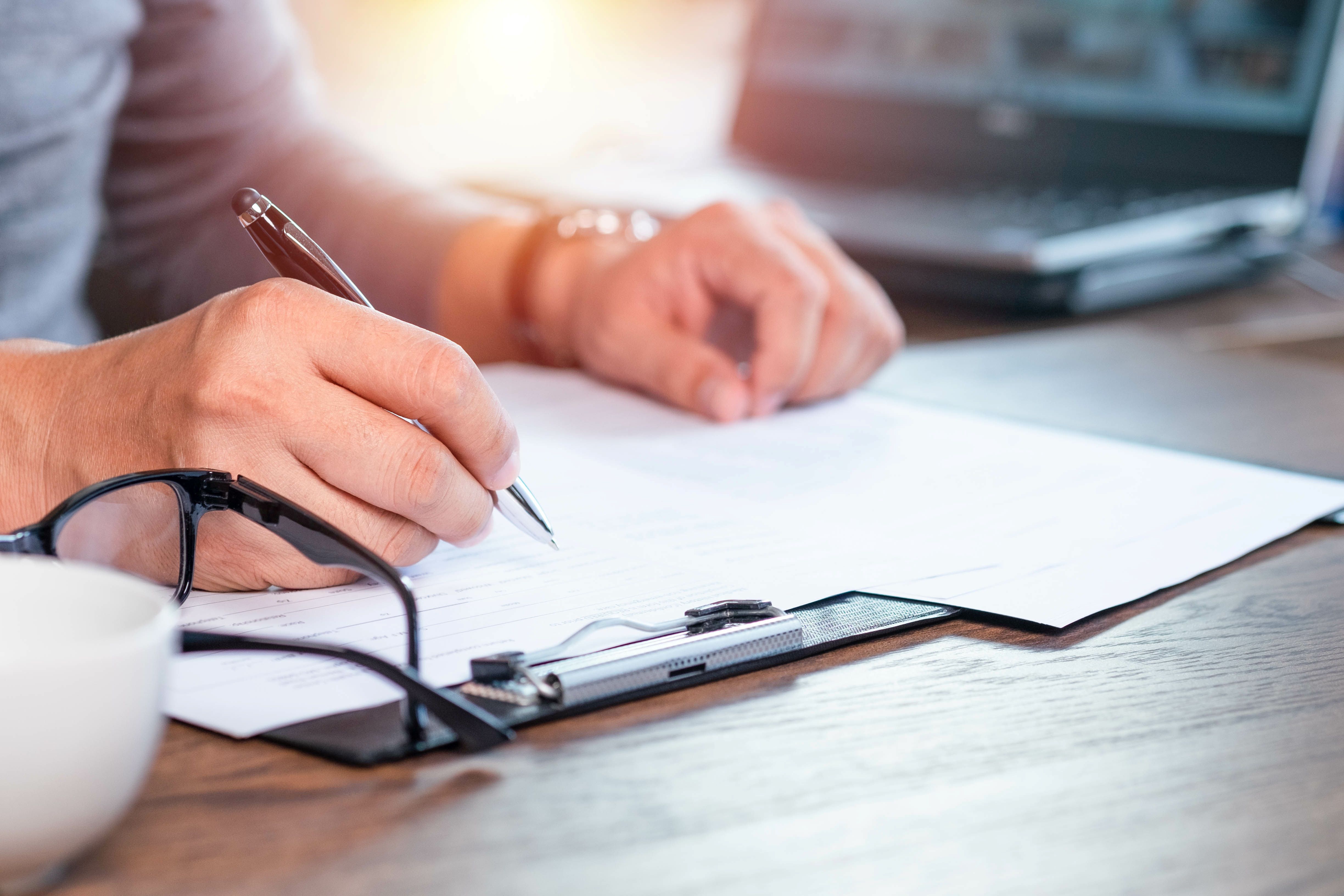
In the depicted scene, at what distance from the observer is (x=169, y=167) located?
3.39ft

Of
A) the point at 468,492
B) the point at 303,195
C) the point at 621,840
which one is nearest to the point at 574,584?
the point at 468,492

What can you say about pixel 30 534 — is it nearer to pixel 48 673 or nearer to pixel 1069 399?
pixel 48 673

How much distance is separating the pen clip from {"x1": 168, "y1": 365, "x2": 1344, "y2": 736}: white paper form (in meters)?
0.11

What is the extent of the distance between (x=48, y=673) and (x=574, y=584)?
0.21 m

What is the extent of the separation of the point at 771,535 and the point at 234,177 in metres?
0.74

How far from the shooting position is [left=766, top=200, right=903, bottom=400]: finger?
2.26 feet

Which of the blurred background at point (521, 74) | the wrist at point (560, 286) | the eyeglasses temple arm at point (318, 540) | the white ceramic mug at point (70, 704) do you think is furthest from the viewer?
the blurred background at point (521, 74)

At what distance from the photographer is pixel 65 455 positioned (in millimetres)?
423

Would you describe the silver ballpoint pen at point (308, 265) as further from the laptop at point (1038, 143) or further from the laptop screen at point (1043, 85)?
the laptop screen at point (1043, 85)

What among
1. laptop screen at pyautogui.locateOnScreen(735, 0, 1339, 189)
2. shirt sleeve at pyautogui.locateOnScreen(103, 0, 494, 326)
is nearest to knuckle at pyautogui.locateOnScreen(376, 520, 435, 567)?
shirt sleeve at pyautogui.locateOnScreen(103, 0, 494, 326)

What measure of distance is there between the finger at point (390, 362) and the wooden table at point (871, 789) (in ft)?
0.41

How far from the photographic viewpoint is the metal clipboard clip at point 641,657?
33 cm

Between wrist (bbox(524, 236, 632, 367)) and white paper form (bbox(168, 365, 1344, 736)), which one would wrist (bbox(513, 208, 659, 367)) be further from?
white paper form (bbox(168, 365, 1344, 736))

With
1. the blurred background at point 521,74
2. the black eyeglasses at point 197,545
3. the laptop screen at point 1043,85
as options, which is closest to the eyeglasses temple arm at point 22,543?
the black eyeglasses at point 197,545
